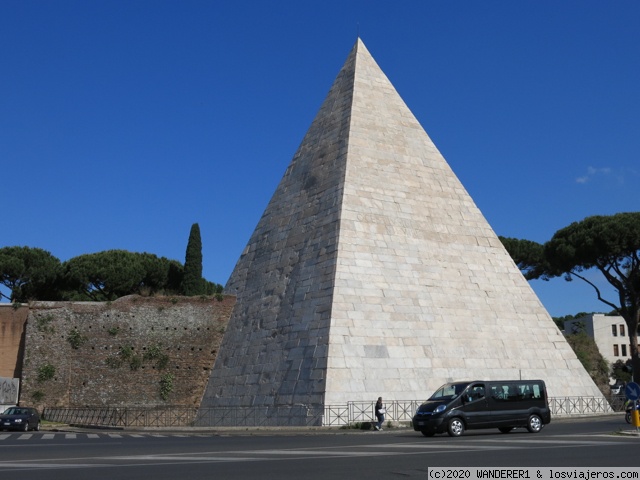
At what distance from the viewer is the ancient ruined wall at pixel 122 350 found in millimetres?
23047

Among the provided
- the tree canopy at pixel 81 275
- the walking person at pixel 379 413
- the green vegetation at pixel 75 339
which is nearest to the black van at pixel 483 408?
the walking person at pixel 379 413

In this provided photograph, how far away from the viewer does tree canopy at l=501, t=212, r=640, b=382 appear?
29984 mm

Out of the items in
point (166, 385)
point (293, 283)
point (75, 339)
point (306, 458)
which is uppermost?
point (293, 283)

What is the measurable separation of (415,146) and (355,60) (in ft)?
12.8

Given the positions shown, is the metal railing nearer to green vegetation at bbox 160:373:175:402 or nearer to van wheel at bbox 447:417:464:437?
green vegetation at bbox 160:373:175:402

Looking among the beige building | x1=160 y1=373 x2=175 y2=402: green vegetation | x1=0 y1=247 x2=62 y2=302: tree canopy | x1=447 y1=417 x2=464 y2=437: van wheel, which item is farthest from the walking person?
the beige building

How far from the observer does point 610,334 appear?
53.3m

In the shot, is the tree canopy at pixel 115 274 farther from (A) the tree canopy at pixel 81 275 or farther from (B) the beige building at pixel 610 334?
(B) the beige building at pixel 610 334

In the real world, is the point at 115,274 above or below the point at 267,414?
above

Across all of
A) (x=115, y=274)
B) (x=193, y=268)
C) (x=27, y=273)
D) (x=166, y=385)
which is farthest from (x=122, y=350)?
(x=27, y=273)

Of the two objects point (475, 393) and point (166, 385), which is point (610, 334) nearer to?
point (166, 385)

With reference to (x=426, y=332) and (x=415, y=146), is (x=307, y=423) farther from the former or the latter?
(x=415, y=146)

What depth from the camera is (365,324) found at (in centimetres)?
1741

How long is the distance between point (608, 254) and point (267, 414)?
1983 centimetres
